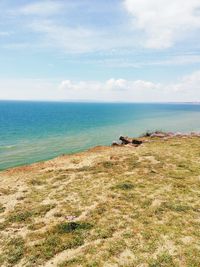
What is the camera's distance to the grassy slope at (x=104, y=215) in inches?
646

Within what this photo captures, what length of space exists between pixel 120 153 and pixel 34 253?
25300 mm

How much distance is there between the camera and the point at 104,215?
21.3m

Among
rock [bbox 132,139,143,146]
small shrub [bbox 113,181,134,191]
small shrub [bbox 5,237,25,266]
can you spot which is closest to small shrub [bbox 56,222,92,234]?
small shrub [bbox 5,237,25,266]

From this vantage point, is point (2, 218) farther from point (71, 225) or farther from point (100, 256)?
point (100, 256)

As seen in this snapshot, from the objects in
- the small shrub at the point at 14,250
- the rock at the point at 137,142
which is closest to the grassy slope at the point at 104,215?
the small shrub at the point at 14,250

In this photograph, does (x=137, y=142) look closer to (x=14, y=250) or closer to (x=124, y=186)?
(x=124, y=186)

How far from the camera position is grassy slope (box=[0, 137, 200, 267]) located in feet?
53.8

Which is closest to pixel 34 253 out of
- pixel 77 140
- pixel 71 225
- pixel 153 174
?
pixel 71 225

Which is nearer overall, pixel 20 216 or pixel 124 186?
pixel 20 216

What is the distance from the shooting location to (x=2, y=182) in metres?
31.8

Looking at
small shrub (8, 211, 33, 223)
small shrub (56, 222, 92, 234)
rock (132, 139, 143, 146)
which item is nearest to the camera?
small shrub (56, 222, 92, 234)

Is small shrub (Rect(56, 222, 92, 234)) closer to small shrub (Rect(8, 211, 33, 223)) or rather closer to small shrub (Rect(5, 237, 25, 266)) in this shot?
small shrub (Rect(5, 237, 25, 266))

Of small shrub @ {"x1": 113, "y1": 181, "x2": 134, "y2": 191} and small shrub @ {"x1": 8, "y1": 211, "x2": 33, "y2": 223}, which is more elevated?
small shrub @ {"x1": 113, "y1": 181, "x2": 134, "y2": 191}

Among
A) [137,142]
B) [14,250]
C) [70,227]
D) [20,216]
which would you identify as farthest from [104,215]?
[137,142]
